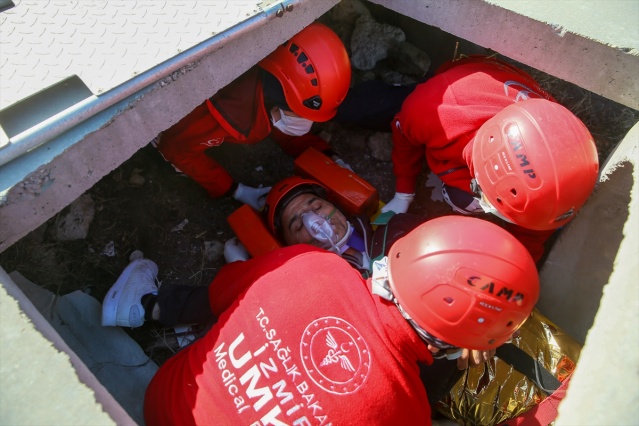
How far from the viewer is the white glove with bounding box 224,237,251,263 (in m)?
3.39

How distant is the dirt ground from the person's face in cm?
73

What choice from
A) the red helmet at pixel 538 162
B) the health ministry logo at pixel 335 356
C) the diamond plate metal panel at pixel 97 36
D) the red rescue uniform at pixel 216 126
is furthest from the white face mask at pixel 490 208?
the diamond plate metal panel at pixel 97 36

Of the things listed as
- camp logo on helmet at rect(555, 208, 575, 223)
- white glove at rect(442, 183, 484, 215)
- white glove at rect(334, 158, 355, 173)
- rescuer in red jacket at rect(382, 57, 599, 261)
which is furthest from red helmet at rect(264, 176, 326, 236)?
camp logo on helmet at rect(555, 208, 575, 223)

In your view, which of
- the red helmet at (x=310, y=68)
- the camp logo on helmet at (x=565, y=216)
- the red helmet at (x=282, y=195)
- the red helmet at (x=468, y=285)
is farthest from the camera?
the red helmet at (x=282, y=195)

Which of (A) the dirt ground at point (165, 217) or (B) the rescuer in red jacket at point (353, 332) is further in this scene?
(A) the dirt ground at point (165, 217)

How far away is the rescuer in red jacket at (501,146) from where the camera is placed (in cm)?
235

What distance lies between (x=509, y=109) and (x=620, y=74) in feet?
1.91

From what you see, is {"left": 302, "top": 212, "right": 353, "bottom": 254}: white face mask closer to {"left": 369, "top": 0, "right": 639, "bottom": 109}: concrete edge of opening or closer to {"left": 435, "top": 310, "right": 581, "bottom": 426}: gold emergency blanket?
{"left": 435, "top": 310, "right": 581, "bottom": 426}: gold emergency blanket

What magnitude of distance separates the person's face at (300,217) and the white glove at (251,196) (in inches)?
20.2

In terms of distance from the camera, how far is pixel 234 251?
3414 millimetres

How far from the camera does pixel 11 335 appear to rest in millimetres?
1596

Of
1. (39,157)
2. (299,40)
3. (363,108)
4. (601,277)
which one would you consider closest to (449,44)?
(363,108)

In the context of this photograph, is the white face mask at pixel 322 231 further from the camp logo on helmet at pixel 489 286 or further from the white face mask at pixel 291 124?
the camp logo on helmet at pixel 489 286

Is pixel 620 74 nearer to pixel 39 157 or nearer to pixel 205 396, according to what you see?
pixel 205 396
